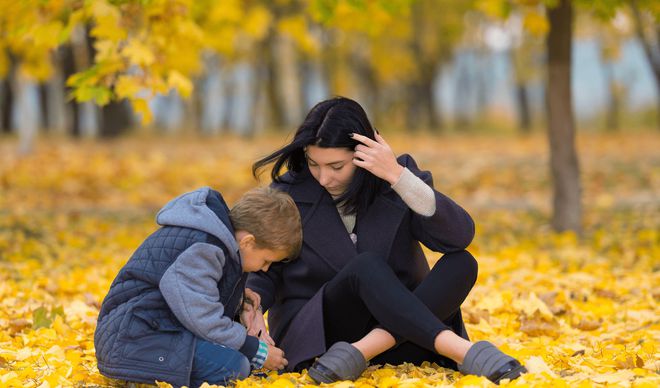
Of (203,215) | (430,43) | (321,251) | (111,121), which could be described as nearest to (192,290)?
(203,215)

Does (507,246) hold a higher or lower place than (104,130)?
lower

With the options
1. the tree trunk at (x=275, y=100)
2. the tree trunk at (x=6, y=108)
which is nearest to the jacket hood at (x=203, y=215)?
the tree trunk at (x=6, y=108)

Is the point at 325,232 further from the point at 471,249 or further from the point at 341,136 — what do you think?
the point at 471,249

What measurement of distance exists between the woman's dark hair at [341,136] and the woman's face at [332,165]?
0.02m

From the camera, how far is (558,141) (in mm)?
9688

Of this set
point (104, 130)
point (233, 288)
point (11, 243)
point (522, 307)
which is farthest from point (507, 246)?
point (104, 130)

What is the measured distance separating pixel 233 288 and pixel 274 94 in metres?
26.3

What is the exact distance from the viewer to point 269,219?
3742 millimetres

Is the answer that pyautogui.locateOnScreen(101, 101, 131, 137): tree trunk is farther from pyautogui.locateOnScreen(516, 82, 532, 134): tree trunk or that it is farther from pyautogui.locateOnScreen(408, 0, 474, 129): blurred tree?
pyautogui.locateOnScreen(516, 82, 532, 134): tree trunk

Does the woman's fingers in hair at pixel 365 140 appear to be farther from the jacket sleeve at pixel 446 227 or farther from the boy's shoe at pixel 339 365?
the boy's shoe at pixel 339 365

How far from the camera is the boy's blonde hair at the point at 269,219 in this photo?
147 inches

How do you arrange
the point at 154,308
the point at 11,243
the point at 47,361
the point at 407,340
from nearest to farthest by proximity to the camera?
the point at 154,308 < the point at 407,340 < the point at 47,361 < the point at 11,243

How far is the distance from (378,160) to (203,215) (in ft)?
2.57

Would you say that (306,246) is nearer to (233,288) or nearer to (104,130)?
(233,288)
